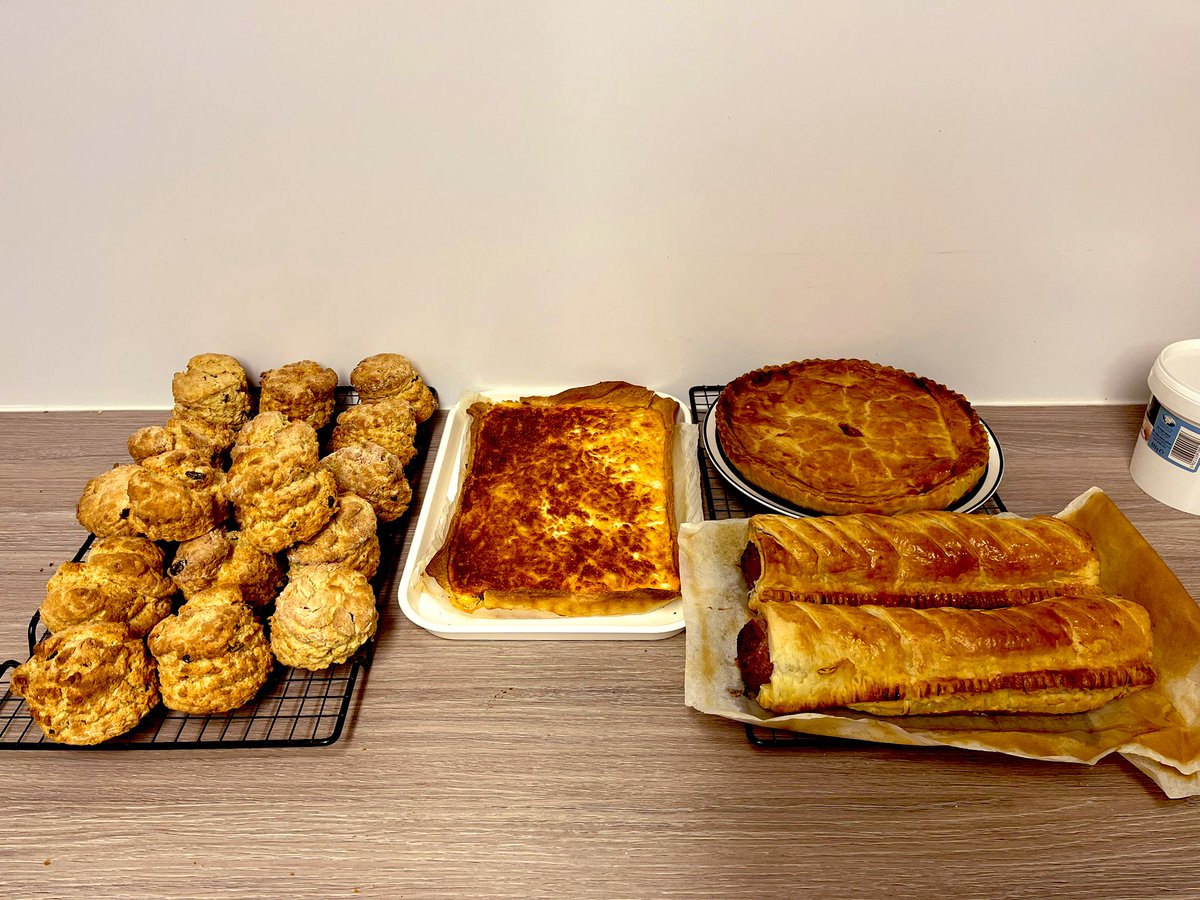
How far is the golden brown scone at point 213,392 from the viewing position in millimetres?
1548

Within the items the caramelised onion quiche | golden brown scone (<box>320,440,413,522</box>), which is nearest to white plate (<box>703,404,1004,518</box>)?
the caramelised onion quiche

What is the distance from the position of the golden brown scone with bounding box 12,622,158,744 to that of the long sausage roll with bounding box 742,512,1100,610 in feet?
3.00

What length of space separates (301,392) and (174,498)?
1.41 feet

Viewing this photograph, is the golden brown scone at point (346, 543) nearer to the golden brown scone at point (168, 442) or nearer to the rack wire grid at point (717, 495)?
the golden brown scone at point (168, 442)

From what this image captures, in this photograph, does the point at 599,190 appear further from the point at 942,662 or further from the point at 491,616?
the point at 942,662

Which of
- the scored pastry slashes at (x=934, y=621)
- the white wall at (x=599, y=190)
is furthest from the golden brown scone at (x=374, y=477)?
the scored pastry slashes at (x=934, y=621)

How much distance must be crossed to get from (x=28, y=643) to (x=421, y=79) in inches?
45.8

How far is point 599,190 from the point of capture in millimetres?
1522

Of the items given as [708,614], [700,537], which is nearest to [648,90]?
[700,537]

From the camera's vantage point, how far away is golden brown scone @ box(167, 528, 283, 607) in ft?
3.96

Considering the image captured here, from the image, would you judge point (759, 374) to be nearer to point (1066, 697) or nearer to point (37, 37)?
point (1066, 697)

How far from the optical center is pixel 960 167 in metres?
1.49

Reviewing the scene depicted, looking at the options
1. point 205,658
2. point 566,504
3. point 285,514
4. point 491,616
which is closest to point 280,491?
point 285,514

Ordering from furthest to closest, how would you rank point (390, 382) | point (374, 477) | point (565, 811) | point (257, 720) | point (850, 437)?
point (390, 382) < point (850, 437) < point (374, 477) < point (257, 720) < point (565, 811)
